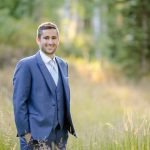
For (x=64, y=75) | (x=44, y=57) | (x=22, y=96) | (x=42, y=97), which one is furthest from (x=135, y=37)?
(x=22, y=96)

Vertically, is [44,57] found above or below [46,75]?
above

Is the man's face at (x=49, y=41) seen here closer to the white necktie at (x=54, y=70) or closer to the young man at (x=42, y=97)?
the young man at (x=42, y=97)

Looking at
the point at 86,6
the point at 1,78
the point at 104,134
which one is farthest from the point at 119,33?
the point at 104,134

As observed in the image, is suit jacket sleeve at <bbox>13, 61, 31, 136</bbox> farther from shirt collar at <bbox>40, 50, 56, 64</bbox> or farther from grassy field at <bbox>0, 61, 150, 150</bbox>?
grassy field at <bbox>0, 61, 150, 150</bbox>

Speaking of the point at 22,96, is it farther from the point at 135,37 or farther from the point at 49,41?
the point at 135,37

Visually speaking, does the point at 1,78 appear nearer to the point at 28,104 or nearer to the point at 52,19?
the point at 28,104

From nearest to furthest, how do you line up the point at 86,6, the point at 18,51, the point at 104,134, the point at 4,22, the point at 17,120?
the point at 17,120
the point at 104,134
the point at 18,51
the point at 4,22
the point at 86,6

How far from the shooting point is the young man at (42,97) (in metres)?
5.93

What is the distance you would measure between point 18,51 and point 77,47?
10.7 meters

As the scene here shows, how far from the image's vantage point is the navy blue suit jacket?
5918 millimetres

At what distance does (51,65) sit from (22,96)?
492mm

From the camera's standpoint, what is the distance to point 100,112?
16.1m

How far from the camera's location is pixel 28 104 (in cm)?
604

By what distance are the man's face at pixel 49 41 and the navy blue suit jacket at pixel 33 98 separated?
5.0 inches
